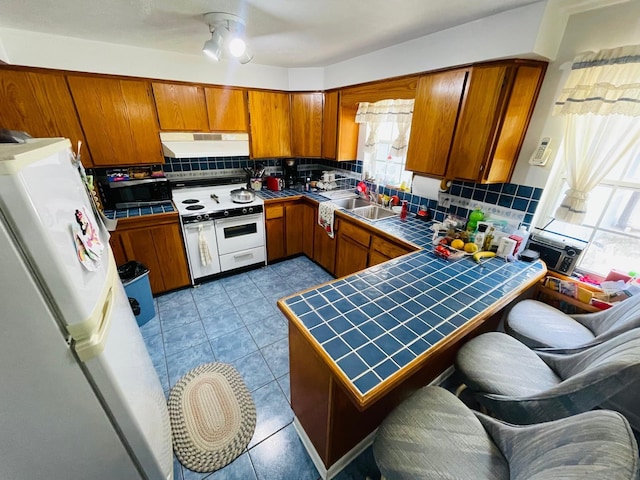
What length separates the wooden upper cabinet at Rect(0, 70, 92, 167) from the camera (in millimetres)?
1878

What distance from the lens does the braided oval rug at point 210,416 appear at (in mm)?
1371

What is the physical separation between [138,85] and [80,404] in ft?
8.43

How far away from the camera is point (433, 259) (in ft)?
5.54

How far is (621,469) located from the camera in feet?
1.64

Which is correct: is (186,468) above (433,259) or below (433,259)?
below

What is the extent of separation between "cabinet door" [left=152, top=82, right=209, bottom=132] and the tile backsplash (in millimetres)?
464

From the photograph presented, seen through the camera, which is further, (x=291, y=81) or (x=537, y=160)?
(x=291, y=81)

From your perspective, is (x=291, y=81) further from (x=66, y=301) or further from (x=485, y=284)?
(x=66, y=301)

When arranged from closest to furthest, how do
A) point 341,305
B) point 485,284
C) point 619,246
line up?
point 341,305 < point 485,284 < point 619,246

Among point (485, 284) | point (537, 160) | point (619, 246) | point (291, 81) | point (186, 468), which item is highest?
point (291, 81)

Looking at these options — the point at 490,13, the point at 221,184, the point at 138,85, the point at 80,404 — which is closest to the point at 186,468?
the point at 80,404

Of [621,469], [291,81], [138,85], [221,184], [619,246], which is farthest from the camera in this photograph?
[221,184]

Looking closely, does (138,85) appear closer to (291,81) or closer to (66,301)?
(291,81)

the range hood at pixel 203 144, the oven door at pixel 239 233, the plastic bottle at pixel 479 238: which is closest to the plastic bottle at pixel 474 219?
the plastic bottle at pixel 479 238
